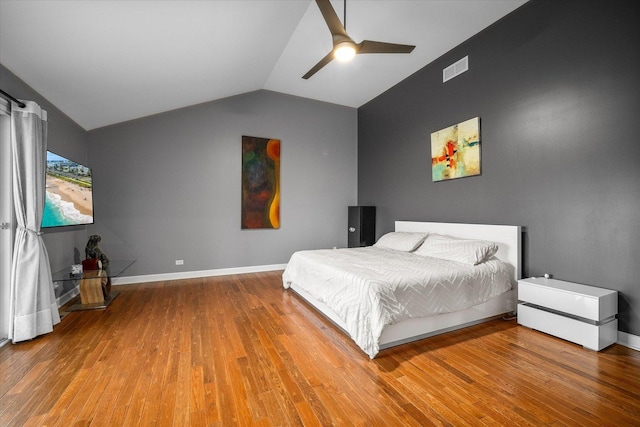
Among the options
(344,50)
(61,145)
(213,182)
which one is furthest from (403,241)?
(61,145)

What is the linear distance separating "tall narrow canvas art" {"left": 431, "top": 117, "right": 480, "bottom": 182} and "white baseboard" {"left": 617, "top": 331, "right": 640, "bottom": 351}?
2.08m

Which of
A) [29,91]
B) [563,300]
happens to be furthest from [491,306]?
[29,91]

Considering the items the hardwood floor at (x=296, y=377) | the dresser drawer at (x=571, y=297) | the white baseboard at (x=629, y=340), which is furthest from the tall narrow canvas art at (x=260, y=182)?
the white baseboard at (x=629, y=340)

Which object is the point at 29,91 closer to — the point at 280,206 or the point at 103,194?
the point at 103,194

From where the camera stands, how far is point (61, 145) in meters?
3.51

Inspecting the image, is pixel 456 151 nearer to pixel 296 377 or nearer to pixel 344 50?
pixel 344 50

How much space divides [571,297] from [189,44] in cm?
438

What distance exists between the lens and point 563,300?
2512 millimetres

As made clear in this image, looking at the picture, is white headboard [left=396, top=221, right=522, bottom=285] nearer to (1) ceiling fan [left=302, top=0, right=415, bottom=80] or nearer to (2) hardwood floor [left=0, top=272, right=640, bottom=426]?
(2) hardwood floor [left=0, top=272, right=640, bottom=426]

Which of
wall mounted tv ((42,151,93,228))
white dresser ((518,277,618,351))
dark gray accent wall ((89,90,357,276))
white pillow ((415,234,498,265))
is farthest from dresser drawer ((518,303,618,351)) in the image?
wall mounted tv ((42,151,93,228))

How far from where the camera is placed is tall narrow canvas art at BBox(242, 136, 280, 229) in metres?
5.15

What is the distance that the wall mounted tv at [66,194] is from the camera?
313cm

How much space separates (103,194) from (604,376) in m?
5.94

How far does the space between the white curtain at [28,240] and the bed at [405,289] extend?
252 cm
